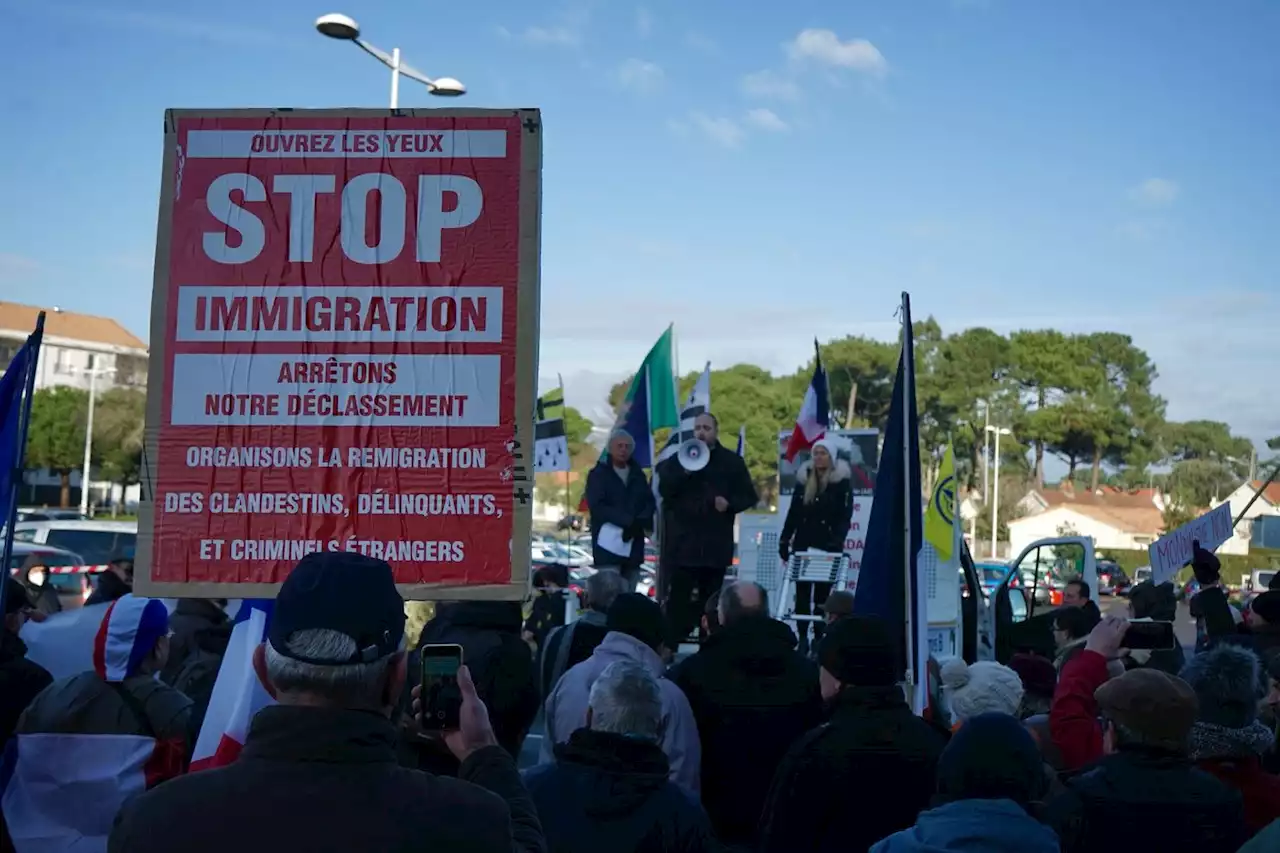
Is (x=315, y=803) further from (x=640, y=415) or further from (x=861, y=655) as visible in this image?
(x=640, y=415)

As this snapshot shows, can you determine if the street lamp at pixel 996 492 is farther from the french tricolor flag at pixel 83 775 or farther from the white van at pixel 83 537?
the french tricolor flag at pixel 83 775

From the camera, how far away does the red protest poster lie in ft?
12.0

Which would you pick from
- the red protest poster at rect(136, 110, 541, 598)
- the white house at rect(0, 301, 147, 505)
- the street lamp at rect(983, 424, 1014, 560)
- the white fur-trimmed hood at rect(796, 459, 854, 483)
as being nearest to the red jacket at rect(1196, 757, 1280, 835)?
the red protest poster at rect(136, 110, 541, 598)

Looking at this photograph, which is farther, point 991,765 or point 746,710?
point 746,710

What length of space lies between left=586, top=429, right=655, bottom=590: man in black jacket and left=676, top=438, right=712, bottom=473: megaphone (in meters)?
0.75

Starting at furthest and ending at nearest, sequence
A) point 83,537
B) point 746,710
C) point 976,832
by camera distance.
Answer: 1. point 83,537
2. point 746,710
3. point 976,832

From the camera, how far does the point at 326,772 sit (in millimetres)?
1884

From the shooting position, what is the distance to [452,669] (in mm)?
2479

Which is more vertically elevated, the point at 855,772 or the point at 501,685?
the point at 501,685

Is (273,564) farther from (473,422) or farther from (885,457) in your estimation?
(885,457)

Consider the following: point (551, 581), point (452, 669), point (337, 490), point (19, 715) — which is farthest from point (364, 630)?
point (551, 581)

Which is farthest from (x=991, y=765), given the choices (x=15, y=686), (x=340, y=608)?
(x=15, y=686)

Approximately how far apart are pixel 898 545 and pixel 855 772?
134cm

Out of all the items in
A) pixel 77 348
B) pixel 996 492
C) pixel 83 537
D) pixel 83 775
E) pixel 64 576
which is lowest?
pixel 64 576
